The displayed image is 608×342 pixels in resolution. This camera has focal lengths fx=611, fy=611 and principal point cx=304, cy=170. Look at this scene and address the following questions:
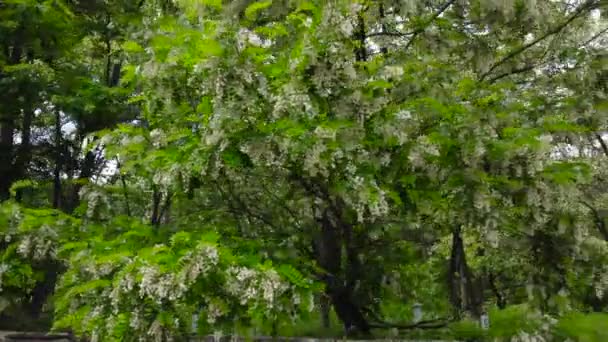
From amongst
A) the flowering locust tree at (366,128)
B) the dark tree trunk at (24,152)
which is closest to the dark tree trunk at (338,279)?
the flowering locust tree at (366,128)

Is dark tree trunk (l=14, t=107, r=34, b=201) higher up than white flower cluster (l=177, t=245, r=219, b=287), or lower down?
higher up

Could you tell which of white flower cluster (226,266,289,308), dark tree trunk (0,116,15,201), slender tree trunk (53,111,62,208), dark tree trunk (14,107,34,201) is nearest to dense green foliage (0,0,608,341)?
white flower cluster (226,266,289,308)

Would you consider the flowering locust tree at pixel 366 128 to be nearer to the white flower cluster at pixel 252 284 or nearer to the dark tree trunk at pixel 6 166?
the white flower cluster at pixel 252 284

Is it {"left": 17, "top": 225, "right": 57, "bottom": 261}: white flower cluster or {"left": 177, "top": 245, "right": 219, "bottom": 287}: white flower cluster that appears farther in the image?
{"left": 17, "top": 225, "right": 57, "bottom": 261}: white flower cluster

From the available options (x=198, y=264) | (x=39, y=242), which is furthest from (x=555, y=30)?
(x=39, y=242)

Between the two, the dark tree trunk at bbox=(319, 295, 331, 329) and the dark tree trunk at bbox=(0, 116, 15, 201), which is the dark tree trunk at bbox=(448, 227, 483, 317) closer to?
the dark tree trunk at bbox=(319, 295, 331, 329)

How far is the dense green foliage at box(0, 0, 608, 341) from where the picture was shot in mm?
6051

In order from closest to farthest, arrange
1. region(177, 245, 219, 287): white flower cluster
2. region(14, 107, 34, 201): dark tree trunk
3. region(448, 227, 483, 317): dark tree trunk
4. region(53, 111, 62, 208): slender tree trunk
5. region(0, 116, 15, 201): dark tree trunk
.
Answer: region(177, 245, 219, 287): white flower cluster
region(448, 227, 483, 317): dark tree trunk
region(0, 116, 15, 201): dark tree trunk
region(14, 107, 34, 201): dark tree trunk
region(53, 111, 62, 208): slender tree trunk

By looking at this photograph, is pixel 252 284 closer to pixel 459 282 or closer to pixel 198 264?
pixel 198 264

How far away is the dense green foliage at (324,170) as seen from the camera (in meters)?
6.05

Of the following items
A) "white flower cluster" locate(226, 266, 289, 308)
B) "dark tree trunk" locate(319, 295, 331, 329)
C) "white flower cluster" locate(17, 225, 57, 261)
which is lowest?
"dark tree trunk" locate(319, 295, 331, 329)

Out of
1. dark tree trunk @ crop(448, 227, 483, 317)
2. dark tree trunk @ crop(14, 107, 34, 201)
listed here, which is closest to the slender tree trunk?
dark tree trunk @ crop(14, 107, 34, 201)

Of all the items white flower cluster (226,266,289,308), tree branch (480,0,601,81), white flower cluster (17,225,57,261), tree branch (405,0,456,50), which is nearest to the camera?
white flower cluster (226,266,289,308)

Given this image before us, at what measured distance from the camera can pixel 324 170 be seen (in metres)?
6.31
